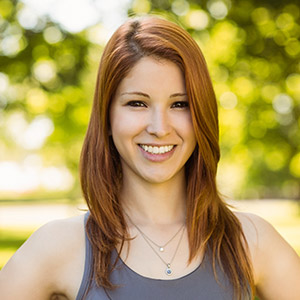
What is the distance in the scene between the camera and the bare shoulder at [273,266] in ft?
7.88

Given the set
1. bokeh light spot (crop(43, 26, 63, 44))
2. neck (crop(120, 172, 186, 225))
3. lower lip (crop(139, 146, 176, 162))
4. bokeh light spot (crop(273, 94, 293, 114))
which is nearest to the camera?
lower lip (crop(139, 146, 176, 162))

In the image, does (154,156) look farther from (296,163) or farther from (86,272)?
(296,163)

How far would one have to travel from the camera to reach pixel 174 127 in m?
2.31

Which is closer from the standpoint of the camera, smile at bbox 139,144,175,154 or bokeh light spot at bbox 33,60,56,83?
smile at bbox 139,144,175,154

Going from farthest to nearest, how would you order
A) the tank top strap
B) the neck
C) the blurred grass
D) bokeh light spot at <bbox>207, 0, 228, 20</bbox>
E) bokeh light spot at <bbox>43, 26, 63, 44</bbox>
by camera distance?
the blurred grass < bokeh light spot at <bbox>43, 26, 63, 44</bbox> < bokeh light spot at <bbox>207, 0, 228, 20</bbox> < the neck < the tank top strap

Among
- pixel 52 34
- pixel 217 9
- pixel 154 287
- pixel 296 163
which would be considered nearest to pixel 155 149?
pixel 154 287

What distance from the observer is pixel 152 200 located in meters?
2.46

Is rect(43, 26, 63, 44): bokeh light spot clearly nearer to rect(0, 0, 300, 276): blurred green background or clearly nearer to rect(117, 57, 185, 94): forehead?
rect(0, 0, 300, 276): blurred green background

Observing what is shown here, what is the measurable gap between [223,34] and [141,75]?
8929mm

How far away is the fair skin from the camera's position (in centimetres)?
225

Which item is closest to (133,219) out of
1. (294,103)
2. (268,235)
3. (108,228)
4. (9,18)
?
(108,228)

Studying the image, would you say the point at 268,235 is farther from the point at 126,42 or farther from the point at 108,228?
the point at 126,42

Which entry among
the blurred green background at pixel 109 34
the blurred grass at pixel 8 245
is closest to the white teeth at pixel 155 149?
the blurred green background at pixel 109 34

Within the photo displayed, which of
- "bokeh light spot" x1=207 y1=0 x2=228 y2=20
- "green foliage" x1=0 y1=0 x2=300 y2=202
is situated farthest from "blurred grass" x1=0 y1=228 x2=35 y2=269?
"bokeh light spot" x1=207 y1=0 x2=228 y2=20
